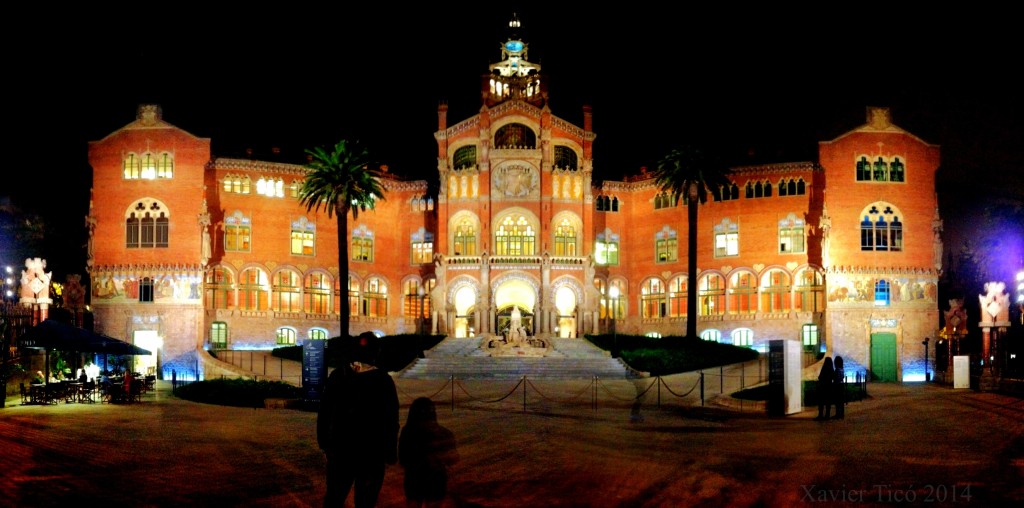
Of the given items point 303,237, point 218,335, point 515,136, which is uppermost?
point 515,136

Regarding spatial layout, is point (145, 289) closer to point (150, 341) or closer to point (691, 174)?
point (150, 341)

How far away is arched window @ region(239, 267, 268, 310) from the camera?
64.6 metres

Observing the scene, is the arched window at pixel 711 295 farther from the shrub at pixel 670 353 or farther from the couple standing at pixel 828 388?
the couple standing at pixel 828 388

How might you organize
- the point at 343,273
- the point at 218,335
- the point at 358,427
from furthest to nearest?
the point at 218,335 → the point at 343,273 → the point at 358,427

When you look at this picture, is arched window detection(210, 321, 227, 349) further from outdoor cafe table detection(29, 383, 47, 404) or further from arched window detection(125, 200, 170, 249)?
outdoor cafe table detection(29, 383, 47, 404)

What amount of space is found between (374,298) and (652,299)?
Answer: 19960mm

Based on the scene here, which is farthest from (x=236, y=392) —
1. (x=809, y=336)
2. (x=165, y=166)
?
(x=809, y=336)

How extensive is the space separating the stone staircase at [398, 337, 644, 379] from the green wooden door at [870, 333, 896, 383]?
1746cm

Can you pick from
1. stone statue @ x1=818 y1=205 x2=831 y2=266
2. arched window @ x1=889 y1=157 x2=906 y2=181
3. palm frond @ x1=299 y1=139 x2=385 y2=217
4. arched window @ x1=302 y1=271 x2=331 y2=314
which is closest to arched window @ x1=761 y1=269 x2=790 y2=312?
stone statue @ x1=818 y1=205 x2=831 y2=266

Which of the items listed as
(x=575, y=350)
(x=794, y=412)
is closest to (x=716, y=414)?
(x=794, y=412)

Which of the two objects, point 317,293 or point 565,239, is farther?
point 565,239

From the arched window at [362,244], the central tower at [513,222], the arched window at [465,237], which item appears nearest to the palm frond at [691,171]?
the central tower at [513,222]

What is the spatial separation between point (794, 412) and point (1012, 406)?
23.2 feet

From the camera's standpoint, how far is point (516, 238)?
68875 mm
